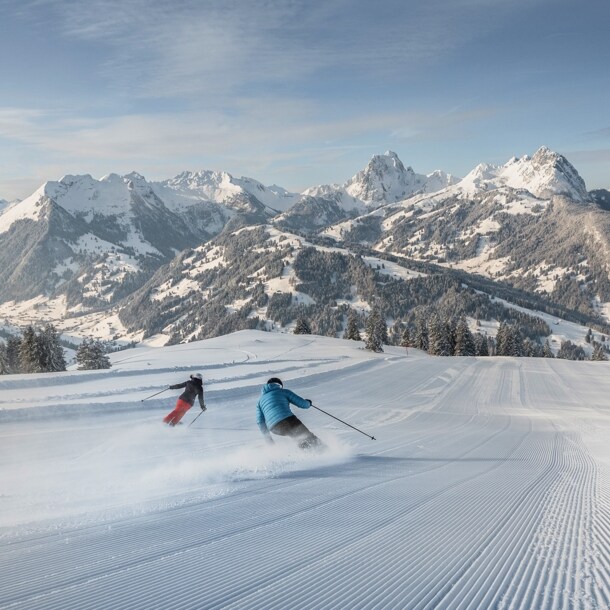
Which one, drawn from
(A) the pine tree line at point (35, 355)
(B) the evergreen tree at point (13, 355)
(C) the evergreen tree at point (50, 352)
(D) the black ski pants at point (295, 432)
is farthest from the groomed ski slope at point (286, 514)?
(B) the evergreen tree at point (13, 355)

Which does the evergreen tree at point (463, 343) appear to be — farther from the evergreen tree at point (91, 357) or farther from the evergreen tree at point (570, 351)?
the evergreen tree at point (570, 351)

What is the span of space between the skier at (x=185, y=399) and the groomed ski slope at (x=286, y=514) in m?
0.59

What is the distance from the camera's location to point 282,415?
1002cm

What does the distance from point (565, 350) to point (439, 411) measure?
7906 inches

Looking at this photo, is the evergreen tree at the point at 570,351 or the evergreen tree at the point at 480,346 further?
the evergreen tree at the point at 570,351

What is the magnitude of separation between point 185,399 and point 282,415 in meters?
5.07

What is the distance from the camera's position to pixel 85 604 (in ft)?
11.9

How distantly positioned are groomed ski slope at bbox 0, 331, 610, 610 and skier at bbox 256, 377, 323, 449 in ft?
1.31

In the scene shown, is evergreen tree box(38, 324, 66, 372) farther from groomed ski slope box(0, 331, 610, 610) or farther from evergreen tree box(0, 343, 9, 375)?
groomed ski slope box(0, 331, 610, 610)

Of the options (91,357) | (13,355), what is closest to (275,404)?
(91,357)

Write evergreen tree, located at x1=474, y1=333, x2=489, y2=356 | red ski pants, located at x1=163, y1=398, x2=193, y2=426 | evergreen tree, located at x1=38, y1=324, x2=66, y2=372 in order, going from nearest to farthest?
red ski pants, located at x1=163, y1=398, x2=193, y2=426 → evergreen tree, located at x1=38, y1=324, x2=66, y2=372 → evergreen tree, located at x1=474, y1=333, x2=489, y2=356

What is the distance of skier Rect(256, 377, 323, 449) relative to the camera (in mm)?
10047

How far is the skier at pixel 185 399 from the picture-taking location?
13.8 metres

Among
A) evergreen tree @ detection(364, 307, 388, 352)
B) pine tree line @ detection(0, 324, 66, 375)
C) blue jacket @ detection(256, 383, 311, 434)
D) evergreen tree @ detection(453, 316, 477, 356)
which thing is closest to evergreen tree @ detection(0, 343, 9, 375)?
pine tree line @ detection(0, 324, 66, 375)
